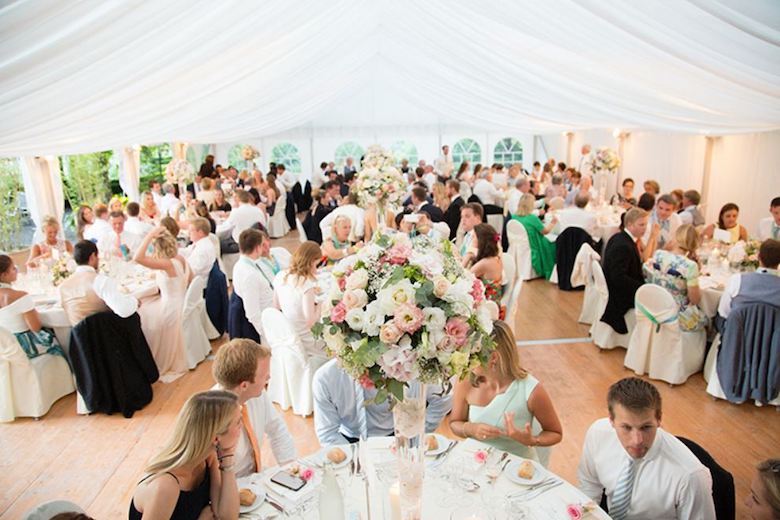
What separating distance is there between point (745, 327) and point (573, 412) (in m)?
1.44

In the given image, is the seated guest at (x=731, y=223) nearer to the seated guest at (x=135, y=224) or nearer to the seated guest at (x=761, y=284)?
the seated guest at (x=761, y=284)

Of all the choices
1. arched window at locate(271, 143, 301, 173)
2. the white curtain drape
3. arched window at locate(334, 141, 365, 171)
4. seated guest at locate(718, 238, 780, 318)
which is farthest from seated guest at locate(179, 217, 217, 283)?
arched window at locate(271, 143, 301, 173)

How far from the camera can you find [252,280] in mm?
4203

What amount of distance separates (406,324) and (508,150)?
16.8 m

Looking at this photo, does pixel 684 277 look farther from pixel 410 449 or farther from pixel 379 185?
pixel 410 449

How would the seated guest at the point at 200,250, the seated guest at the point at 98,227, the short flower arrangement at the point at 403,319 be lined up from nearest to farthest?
1. the short flower arrangement at the point at 403,319
2. the seated guest at the point at 200,250
3. the seated guest at the point at 98,227

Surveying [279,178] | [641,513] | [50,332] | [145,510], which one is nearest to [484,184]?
[279,178]

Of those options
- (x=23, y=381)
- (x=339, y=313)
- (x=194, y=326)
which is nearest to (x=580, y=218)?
(x=194, y=326)

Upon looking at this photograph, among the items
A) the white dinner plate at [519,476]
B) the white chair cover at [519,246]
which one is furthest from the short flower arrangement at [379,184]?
the white dinner plate at [519,476]

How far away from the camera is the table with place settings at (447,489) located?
6.26 feet

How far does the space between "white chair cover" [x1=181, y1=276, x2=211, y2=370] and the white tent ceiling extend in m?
1.52

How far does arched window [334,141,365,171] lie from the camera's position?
56.2 feet

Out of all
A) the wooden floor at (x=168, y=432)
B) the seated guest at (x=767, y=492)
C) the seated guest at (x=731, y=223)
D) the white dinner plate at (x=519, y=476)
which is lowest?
the wooden floor at (x=168, y=432)

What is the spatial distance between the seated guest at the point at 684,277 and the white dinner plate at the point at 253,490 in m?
3.72
